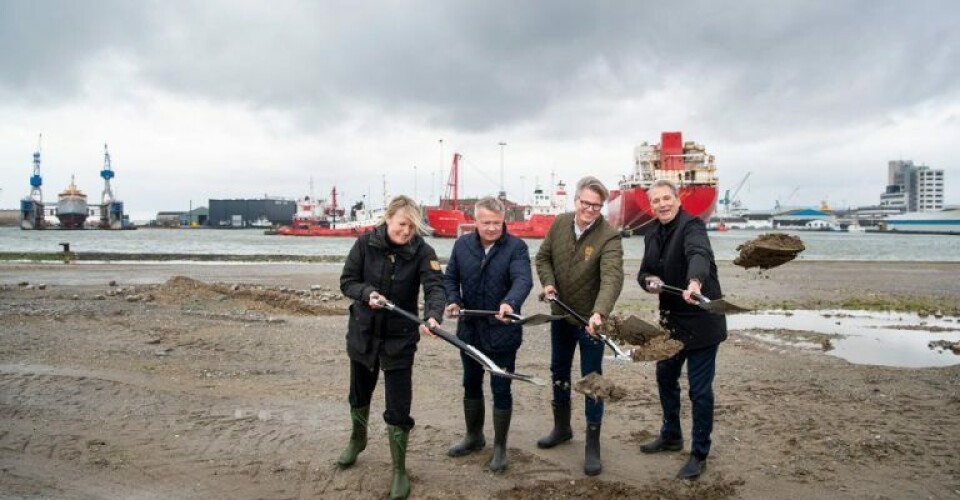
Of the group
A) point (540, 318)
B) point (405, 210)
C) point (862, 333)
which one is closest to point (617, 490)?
point (540, 318)

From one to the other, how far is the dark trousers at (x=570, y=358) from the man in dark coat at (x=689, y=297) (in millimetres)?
562

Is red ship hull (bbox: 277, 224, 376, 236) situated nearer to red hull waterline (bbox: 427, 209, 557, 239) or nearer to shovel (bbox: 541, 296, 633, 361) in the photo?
red hull waterline (bbox: 427, 209, 557, 239)

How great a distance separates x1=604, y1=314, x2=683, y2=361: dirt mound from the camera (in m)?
4.50

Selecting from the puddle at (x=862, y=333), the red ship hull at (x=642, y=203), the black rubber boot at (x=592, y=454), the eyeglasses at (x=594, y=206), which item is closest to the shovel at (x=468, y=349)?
the black rubber boot at (x=592, y=454)

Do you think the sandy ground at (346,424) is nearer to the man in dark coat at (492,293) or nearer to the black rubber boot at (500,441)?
the black rubber boot at (500,441)

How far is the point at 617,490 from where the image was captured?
14.1ft

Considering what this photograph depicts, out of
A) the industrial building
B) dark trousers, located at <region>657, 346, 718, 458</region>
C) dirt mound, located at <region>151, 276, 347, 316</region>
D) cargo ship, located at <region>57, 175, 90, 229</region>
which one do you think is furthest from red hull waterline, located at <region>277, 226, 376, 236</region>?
dark trousers, located at <region>657, 346, 718, 458</region>

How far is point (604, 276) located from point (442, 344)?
505cm

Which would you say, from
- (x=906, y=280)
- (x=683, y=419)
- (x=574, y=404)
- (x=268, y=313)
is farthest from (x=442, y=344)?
(x=906, y=280)

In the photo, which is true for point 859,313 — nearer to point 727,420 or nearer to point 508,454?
point 727,420

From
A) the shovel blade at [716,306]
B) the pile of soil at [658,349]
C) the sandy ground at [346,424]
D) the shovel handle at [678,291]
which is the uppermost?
the shovel handle at [678,291]

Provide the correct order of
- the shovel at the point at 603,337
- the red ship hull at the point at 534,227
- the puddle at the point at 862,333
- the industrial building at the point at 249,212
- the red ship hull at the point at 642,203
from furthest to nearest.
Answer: the industrial building at the point at 249,212, the red ship hull at the point at 534,227, the red ship hull at the point at 642,203, the puddle at the point at 862,333, the shovel at the point at 603,337

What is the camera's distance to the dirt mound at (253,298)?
43.6 ft

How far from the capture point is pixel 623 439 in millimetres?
5340
